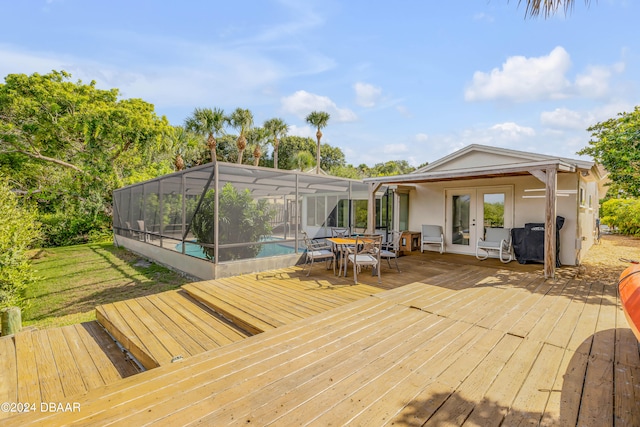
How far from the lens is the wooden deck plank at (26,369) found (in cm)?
273

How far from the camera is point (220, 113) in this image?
18734 millimetres

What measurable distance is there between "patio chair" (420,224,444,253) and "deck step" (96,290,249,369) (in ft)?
21.5

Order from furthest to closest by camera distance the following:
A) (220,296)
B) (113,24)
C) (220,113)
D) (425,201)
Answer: (220,113) < (425,201) < (113,24) < (220,296)

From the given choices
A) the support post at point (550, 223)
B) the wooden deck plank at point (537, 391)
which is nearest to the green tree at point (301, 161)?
the support post at point (550, 223)

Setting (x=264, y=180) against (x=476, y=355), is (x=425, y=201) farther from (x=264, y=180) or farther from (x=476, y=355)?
(x=476, y=355)

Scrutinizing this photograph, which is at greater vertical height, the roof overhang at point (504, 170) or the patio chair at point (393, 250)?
the roof overhang at point (504, 170)

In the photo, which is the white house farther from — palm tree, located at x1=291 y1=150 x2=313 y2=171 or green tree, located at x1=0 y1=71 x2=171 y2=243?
palm tree, located at x1=291 y1=150 x2=313 y2=171

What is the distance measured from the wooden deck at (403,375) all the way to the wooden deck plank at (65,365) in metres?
1.22

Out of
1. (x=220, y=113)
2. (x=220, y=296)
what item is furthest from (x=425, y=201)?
(x=220, y=113)

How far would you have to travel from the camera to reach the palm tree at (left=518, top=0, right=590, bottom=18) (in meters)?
2.26

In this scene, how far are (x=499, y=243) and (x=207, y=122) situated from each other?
57.1ft

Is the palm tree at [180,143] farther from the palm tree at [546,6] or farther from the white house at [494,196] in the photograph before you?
the palm tree at [546,6]

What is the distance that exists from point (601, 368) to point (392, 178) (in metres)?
5.75

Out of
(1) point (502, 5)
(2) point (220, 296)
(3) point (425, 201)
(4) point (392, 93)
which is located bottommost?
(2) point (220, 296)
